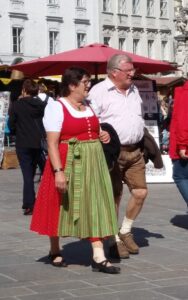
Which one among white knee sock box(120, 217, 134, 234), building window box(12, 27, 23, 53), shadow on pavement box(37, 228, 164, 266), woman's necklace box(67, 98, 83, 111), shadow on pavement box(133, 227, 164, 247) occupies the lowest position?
building window box(12, 27, 23, 53)

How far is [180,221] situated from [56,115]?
4230 millimetres

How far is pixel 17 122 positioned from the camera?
44.5 feet

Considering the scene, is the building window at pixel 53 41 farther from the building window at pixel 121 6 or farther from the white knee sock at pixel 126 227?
the white knee sock at pixel 126 227

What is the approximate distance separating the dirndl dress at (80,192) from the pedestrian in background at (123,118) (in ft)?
2.30

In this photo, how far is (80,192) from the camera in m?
8.40

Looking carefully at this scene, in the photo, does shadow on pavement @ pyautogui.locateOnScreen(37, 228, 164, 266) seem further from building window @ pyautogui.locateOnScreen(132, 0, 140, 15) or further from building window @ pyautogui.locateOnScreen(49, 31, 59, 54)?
building window @ pyautogui.locateOnScreen(132, 0, 140, 15)

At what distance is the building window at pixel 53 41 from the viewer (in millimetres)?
60500

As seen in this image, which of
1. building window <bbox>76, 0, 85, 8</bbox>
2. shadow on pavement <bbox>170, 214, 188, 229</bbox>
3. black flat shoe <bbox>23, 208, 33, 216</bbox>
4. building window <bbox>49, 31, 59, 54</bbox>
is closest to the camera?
shadow on pavement <bbox>170, 214, 188, 229</bbox>

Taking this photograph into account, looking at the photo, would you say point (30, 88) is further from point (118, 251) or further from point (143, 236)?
point (118, 251)

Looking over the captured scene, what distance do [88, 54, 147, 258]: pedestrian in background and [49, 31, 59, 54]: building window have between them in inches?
2021

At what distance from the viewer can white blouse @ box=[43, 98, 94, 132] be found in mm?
8359

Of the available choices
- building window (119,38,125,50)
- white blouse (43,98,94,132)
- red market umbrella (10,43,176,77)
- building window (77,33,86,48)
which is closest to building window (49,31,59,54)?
building window (77,33,86,48)

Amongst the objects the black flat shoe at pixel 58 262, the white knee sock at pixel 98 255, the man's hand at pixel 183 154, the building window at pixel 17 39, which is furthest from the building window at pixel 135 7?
the white knee sock at pixel 98 255

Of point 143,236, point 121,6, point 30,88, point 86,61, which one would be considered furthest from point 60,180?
point 121,6
